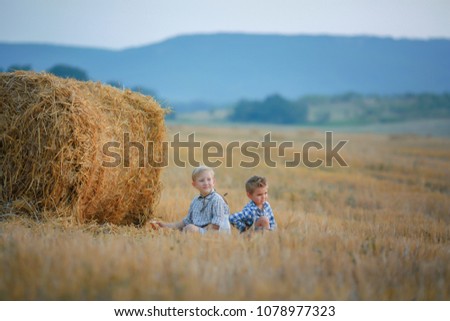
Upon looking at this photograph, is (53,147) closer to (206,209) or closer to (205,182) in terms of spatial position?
(205,182)

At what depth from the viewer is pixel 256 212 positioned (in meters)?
6.47

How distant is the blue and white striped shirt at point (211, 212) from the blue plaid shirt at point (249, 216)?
0.61ft

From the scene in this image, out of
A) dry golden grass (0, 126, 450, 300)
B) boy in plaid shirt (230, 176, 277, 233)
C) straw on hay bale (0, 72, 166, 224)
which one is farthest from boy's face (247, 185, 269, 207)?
straw on hay bale (0, 72, 166, 224)

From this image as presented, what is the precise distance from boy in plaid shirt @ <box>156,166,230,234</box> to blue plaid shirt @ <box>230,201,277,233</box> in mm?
197

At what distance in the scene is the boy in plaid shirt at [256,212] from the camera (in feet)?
20.9

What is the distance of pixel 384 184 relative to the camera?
12.6 meters

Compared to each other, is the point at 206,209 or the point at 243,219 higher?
the point at 206,209

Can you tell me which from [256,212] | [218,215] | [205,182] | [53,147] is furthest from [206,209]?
[53,147]

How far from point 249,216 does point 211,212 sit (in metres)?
0.50

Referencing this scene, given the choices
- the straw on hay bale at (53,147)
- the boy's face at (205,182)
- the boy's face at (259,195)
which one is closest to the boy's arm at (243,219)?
the boy's face at (259,195)

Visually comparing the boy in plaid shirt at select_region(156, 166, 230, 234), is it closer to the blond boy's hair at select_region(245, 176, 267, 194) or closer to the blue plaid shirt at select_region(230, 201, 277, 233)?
the blue plaid shirt at select_region(230, 201, 277, 233)

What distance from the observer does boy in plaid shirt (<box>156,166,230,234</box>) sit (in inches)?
247
